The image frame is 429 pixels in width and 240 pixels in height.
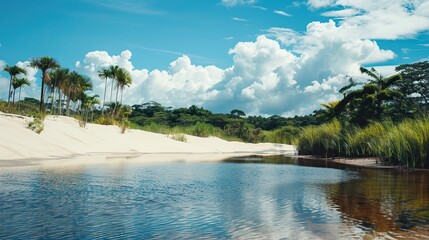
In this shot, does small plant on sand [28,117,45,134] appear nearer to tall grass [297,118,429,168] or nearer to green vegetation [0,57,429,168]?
green vegetation [0,57,429,168]

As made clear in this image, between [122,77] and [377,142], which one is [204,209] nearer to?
[377,142]

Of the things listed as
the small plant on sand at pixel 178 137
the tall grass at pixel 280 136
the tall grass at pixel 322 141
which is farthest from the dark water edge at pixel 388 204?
the tall grass at pixel 280 136

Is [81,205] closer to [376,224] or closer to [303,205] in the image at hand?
[303,205]

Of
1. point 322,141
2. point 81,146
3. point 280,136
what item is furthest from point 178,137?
point 280,136

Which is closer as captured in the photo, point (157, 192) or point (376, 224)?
point (376, 224)

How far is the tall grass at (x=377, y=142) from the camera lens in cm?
1846

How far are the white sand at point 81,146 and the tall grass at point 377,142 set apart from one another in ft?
24.7

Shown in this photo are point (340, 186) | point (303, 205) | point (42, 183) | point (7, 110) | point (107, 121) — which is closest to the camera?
point (303, 205)

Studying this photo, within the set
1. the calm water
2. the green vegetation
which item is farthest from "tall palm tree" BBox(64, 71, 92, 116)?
the calm water

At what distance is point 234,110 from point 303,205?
101 meters

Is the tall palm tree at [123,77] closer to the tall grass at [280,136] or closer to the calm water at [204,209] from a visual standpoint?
the tall grass at [280,136]

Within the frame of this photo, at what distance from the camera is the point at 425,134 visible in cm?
1762

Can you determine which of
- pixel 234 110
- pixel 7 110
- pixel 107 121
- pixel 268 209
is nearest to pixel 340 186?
pixel 268 209

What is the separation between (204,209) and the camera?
8.42 m
